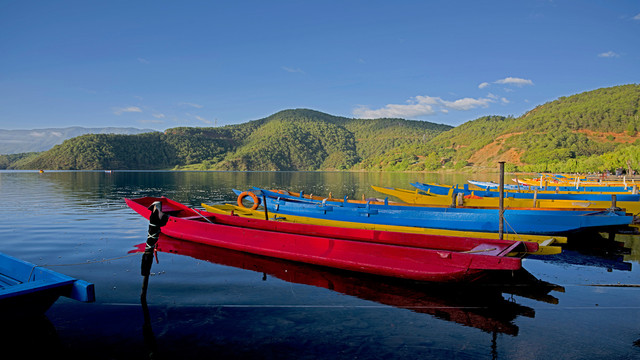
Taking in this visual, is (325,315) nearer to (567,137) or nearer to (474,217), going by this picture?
(474,217)

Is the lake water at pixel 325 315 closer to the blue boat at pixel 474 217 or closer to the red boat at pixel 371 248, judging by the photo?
the red boat at pixel 371 248

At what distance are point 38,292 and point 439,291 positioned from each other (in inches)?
310

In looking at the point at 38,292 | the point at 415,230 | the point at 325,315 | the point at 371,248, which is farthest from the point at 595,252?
the point at 38,292

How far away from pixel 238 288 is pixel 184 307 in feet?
5.10

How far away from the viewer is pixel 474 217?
49.9 feet

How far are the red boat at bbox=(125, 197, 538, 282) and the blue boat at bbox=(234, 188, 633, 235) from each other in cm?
433

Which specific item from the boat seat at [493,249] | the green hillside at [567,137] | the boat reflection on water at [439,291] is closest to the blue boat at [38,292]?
the boat reflection on water at [439,291]

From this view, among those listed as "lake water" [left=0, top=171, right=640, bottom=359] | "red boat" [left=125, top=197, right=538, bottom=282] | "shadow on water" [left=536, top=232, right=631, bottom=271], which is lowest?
"lake water" [left=0, top=171, right=640, bottom=359]

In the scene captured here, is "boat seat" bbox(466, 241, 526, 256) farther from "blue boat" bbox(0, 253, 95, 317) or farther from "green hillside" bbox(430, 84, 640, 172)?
"green hillside" bbox(430, 84, 640, 172)

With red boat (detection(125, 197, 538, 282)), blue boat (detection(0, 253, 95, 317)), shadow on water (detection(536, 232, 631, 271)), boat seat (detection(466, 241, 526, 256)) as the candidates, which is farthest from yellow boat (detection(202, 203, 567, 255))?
blue boat (detection(0, 253, 95, 317))

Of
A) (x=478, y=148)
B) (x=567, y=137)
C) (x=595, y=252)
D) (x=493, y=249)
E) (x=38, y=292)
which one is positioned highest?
(x=567, y=137)

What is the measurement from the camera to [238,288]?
930cm

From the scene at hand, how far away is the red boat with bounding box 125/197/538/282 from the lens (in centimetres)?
835

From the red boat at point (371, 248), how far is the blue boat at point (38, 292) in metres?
5.59
